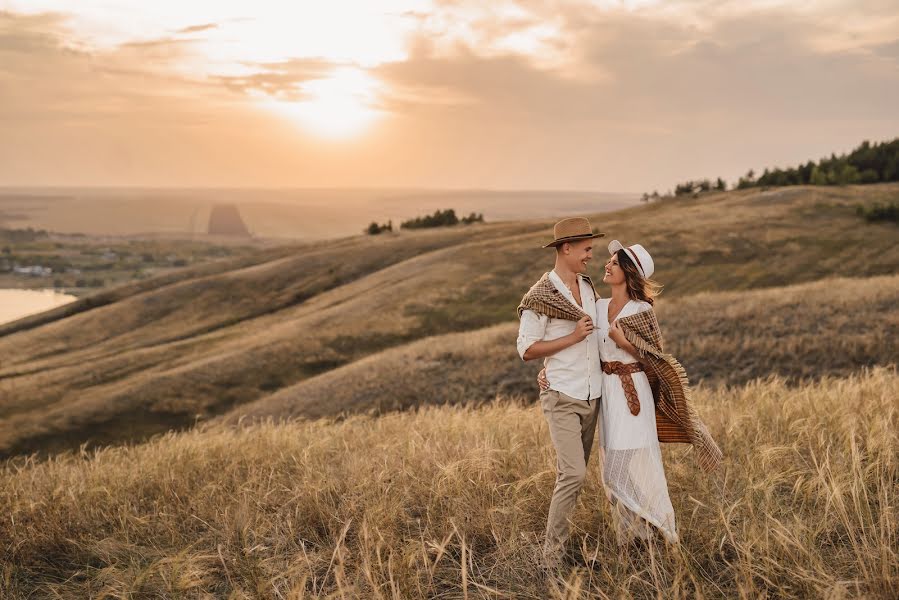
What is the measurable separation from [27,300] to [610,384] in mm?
141904

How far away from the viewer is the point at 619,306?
218 inches

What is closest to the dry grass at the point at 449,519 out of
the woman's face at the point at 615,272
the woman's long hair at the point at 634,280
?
the woman's long hair at the point at 634,280

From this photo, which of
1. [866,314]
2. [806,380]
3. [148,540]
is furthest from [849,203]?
[148,540]

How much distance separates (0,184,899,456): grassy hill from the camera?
31.8m

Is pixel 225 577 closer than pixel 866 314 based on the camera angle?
Yes

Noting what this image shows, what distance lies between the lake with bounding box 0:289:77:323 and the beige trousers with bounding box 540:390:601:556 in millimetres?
109851

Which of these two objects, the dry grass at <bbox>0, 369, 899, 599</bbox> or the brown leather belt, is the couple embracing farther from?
the dry grass at <bbox>0, 369, 899, 599</bbox>

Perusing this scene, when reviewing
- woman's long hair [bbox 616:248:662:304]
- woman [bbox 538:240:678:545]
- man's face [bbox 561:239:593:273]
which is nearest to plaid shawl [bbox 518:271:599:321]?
man's face [bbox 561:239:593:273]

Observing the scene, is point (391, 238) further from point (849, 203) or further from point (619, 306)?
point (619, 306)

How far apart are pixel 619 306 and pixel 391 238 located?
208 feet

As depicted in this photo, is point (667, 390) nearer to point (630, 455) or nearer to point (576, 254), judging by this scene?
point (630, 455)

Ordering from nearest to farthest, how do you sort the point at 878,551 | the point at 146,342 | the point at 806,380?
the point at 878,551 < the point at 806,380 < the point at 146,342

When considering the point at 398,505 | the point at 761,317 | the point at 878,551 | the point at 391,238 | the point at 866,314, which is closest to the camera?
the point at 878,551

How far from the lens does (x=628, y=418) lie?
→ 5.26 m
